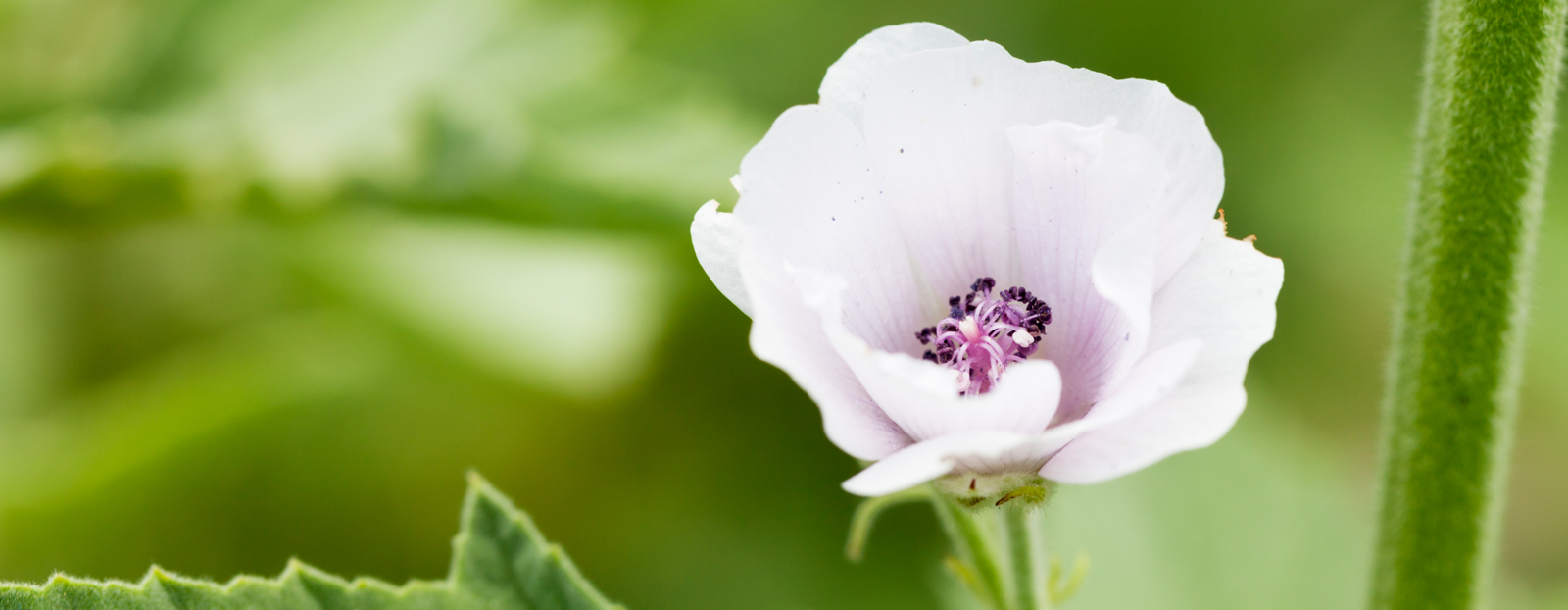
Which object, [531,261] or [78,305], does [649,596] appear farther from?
[78,305]

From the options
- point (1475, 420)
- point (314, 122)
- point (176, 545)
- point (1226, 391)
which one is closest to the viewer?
point (1226, 391)

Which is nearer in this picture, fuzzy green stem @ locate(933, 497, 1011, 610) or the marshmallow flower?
the marshmallow flower

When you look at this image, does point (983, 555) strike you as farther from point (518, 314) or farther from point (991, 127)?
Answer: point (518, 314)

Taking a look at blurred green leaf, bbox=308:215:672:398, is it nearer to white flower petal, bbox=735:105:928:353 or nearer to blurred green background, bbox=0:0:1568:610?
blurred green background, bbox=0:0:1568:610

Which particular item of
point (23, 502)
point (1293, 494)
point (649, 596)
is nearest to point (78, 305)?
point (23, 502)

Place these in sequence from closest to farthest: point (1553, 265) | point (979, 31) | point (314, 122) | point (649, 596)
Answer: point (314, 122) → point (649, 596) → point (1553, 265) → point (979, 31)

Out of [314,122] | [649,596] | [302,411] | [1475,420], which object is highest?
[314,122]

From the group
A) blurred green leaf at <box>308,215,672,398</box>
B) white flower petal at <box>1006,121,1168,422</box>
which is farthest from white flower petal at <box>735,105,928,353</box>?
blurred green leaf at <box>308,215,672,398</box>
